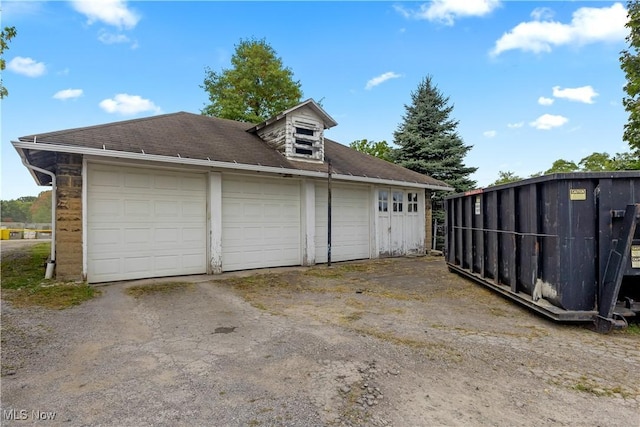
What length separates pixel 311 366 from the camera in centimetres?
276

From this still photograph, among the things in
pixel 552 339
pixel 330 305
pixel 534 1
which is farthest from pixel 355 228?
pixel 534 1

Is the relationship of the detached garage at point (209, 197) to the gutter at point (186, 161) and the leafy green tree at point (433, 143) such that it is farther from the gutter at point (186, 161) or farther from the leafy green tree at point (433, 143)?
the leafy green tree at point (433, 143)

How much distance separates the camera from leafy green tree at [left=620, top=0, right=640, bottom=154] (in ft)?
35.2

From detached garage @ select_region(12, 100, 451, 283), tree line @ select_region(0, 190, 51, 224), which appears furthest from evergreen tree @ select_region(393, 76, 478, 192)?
tree line @ select_region(0, 190, 51, 224)

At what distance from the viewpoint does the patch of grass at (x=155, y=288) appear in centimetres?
566

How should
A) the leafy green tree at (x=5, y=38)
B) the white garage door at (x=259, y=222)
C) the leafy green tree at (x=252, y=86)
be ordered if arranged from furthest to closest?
the leafy green tree at (x=252, y=86)
the leafy green tree at (x=5, y=38)
the white garage door at (x=259, y=222)

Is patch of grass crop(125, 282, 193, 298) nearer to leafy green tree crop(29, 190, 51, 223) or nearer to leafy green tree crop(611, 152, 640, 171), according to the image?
leafy green tree crop(611, 152, 640, 171)

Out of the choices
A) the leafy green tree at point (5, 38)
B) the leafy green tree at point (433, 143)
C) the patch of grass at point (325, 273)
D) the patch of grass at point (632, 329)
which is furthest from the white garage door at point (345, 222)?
the leafy green tree at point (5, 38)

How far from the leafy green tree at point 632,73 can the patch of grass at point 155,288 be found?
15.0 metres

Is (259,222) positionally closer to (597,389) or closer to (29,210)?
(597,389)

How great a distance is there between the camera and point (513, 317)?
426 cm

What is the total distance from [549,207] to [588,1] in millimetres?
7698

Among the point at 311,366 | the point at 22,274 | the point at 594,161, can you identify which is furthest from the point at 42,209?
the point at 594,161

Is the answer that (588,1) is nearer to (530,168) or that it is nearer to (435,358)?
(435,358)
